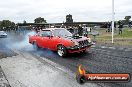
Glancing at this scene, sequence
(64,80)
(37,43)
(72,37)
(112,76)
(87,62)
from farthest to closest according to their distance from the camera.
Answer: (37,43), (72,37), (87,62), (64,80), (112,76)

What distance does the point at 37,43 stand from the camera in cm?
1653

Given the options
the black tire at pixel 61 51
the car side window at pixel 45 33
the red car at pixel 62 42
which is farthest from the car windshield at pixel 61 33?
the black tire at pixel 61 51

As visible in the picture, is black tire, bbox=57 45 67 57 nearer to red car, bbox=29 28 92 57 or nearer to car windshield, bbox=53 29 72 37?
red car, bbox=29 28 92 57

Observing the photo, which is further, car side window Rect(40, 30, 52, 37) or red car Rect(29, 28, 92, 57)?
car side window Rect(40, 30, 52, 37)

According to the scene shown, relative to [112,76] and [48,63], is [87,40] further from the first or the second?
[112,76]

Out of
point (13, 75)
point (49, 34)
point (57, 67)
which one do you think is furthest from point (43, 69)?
point (49, 34)

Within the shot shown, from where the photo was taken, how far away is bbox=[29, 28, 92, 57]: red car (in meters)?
13.0

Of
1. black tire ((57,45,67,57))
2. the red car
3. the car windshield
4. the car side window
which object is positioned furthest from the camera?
the car side window

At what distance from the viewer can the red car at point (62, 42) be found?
1303cm

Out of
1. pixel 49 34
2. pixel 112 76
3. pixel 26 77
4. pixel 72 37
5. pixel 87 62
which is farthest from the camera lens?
pixel 49 34

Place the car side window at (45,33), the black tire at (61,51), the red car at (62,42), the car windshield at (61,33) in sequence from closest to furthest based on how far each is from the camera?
the red car at (62,42) → the black tire at (61,51) → the car windshield at (61,33) → the car side window at (45,33)

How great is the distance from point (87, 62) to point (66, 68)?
155cm

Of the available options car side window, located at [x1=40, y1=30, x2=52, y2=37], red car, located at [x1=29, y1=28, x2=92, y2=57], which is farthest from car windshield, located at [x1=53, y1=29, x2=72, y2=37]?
car side window, located at [x1=40, y1=30, x2=52, y2=37]

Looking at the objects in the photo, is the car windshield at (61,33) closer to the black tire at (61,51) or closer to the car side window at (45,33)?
the car side window at (45,33)
